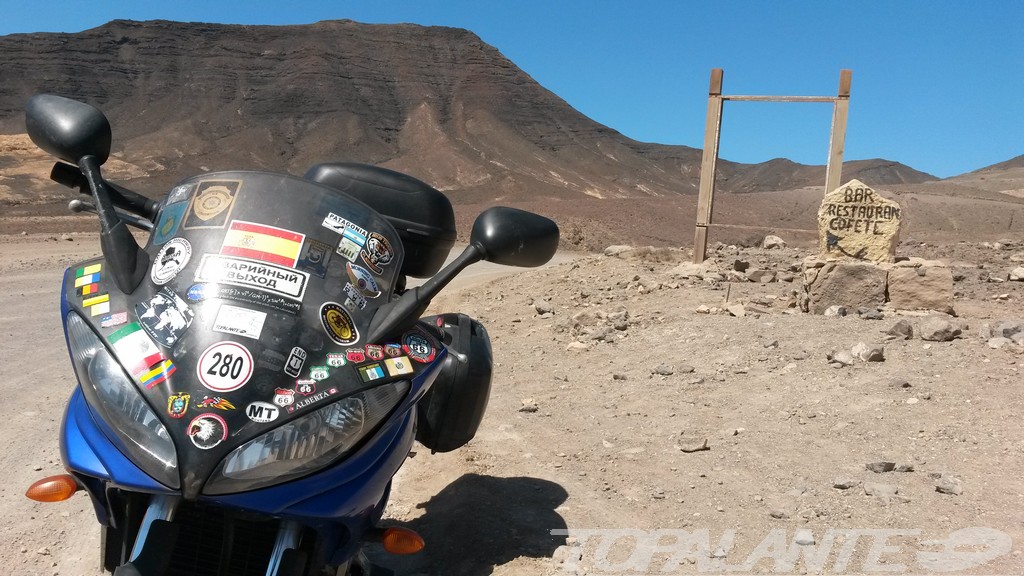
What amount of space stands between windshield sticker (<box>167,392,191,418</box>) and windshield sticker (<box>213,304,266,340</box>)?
0.74 feet

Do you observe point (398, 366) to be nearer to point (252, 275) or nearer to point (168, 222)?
point (252, 275)

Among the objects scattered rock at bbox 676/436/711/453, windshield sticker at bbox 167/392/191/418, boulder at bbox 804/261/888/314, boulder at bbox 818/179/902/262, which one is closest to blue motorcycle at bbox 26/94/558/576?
windshield sticker at bbox 167/392/191/418

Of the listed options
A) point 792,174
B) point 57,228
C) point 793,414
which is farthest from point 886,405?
point 792,174

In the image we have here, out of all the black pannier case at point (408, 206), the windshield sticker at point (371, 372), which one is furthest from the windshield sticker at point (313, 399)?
the black pannier case at point (408, 206)

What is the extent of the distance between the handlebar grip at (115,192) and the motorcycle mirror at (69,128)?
17cm

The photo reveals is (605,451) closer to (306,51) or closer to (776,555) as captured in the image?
(776,555)

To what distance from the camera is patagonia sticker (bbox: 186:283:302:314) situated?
2332 millimetres

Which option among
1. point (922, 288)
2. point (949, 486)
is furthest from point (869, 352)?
point (922, 288)

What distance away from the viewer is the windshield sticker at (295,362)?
2203 mm

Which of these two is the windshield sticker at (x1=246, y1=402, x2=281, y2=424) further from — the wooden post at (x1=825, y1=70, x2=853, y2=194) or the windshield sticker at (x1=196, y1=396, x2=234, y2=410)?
the wooden post at (x1=825, y1=70, x2=853, y2=194)

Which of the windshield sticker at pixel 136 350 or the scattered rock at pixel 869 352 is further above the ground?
the windshield sticker at pixel 136 350

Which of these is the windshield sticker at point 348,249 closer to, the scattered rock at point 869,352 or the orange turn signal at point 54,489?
the orange turn signal at point 54,489

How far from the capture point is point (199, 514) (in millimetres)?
2250

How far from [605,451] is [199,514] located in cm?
327
